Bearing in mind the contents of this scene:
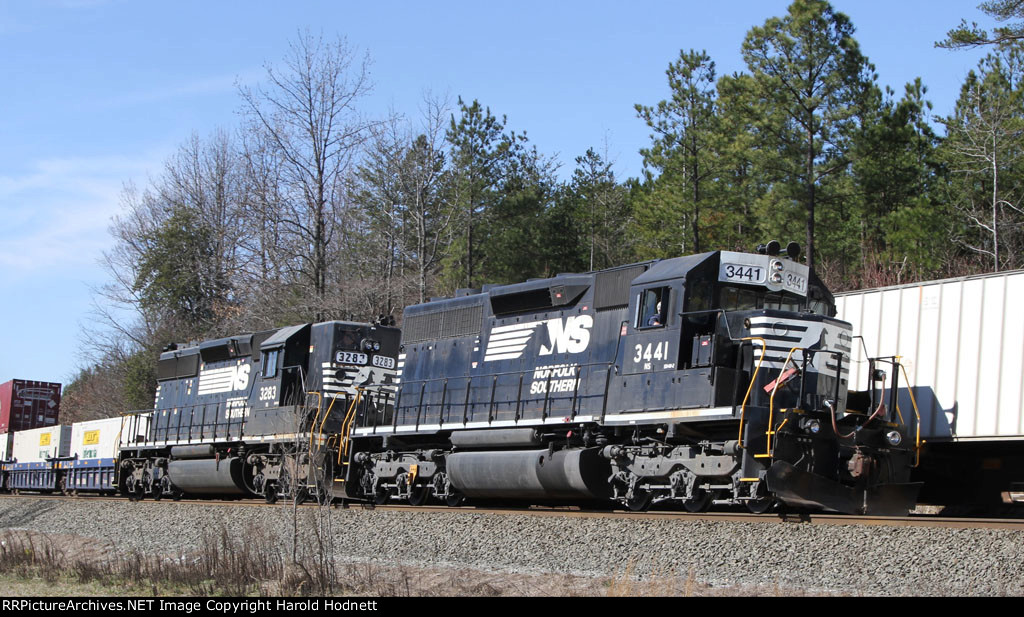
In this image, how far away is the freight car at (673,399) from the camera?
11750 millimetres

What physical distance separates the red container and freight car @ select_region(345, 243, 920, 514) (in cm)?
2382

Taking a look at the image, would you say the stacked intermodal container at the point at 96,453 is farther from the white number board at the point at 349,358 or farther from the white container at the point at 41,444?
the white number board at the point at 349,358

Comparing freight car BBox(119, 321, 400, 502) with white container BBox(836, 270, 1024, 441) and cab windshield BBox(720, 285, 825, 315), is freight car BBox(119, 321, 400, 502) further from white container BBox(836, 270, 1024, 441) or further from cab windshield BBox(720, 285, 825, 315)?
white container BBox(836, 270, 1024, 441)

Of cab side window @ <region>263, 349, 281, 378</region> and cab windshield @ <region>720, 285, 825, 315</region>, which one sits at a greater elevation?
cab windshield @ <region>720, 285, 825, 315</region>

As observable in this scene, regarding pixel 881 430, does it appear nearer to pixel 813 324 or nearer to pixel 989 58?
pixel 813 324

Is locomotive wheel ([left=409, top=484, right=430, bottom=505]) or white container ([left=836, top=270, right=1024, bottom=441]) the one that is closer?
white container ([left=836, top=270, right=1024, bottom=441])

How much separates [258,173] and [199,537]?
101ft

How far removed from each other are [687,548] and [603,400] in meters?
3.23

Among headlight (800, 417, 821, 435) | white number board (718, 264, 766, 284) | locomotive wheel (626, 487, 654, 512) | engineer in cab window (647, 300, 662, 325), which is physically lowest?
locomotive wheel (626, 487, 654, 512)

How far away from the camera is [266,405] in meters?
19.6

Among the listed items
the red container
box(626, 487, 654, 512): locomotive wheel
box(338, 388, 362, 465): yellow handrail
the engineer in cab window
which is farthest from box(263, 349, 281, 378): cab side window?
the red container

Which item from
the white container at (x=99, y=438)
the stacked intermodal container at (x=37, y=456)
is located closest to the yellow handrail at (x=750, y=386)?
the white container at (x=99, y=438)

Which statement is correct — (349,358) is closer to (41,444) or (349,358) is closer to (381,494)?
(381,494)

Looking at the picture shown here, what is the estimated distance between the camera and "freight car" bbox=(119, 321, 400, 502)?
17969 millimetres
